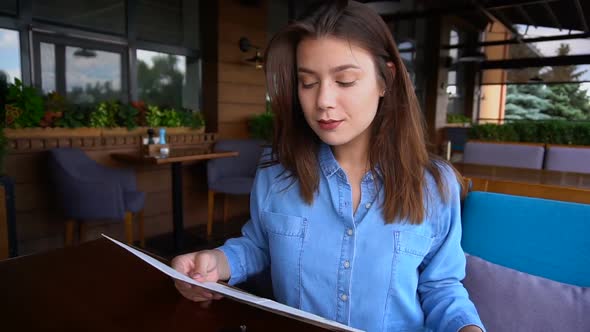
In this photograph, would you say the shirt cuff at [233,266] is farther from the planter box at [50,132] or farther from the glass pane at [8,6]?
the glass pane at [8,6]

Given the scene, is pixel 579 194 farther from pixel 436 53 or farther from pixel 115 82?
pixel 436 53

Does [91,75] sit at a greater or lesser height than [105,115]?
greater

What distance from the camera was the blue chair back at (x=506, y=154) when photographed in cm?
379

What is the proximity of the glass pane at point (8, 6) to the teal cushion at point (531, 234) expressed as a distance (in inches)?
160

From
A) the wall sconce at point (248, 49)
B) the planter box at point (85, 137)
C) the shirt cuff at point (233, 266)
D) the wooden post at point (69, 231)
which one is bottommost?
the wooden post at point (69, 231)

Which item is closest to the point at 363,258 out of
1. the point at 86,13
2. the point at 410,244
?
the point at 410,244

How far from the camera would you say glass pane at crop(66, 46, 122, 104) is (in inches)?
157

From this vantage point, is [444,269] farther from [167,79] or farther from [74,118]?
[167,79]

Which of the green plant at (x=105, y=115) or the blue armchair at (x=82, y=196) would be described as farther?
the green plant at (x=105, y=115)

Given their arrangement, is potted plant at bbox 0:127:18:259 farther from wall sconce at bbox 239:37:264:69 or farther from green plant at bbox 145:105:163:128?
wall sconce at bbox 239:37:264:69

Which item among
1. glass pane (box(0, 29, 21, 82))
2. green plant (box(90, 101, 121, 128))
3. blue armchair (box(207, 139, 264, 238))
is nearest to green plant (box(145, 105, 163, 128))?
green plant (box(90, 101, 121, 128))

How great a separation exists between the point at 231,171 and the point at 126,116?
1258 millimetres

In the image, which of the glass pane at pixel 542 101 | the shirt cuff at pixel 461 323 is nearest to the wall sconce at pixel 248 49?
the shirt cuff at pixel 461 323

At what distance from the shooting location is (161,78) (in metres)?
4.75
